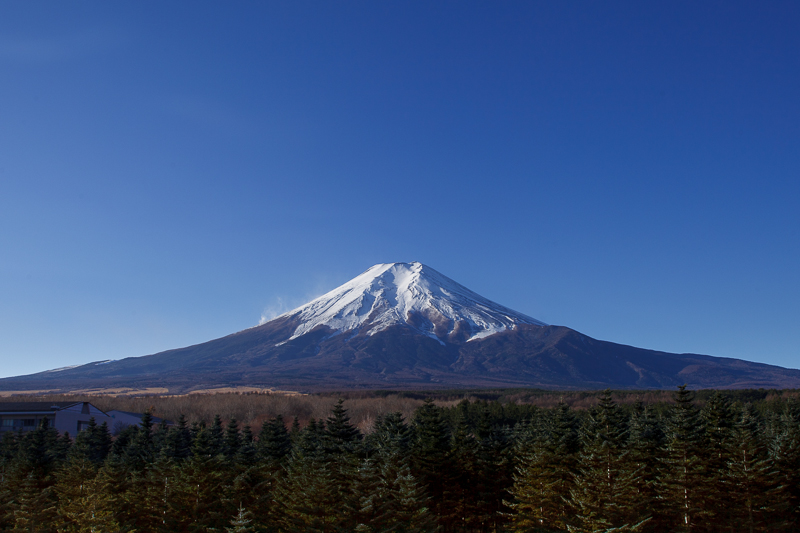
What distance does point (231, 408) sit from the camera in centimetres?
10650

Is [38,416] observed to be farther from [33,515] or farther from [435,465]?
[435,465]

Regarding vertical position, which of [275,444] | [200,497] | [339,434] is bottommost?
[200,497]

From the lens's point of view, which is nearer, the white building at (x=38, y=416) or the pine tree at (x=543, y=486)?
the pine tree at (x=543, y=486)

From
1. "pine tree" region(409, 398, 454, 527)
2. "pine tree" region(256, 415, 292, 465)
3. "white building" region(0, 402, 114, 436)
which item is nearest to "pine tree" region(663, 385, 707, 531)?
"pine tree" region(409, 398, 454, 527)

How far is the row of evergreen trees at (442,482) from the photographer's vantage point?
106ft

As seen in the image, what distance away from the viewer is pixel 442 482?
1724 inches

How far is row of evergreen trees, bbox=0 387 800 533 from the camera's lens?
3222 centimetres

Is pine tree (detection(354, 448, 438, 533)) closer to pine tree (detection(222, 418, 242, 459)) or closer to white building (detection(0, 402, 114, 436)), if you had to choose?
pine tree (detection(222, 418, 242, 459))

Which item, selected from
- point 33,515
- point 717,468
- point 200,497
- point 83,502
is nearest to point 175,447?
point 200,497

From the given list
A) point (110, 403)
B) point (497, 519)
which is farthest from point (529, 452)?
point (110, 403)

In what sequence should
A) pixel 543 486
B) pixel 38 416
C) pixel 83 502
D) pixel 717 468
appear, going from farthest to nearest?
pixel 38 416 → pixel 717 468 → pixel 543 486 → pixel 83 502

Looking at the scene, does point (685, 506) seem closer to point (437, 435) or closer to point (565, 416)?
point (565, 416)

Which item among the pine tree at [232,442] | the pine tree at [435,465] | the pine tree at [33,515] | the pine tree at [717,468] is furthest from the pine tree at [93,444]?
the pine tree at [717,468]

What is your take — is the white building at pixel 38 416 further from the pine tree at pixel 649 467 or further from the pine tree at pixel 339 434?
the pine tree at pixel 649 467
